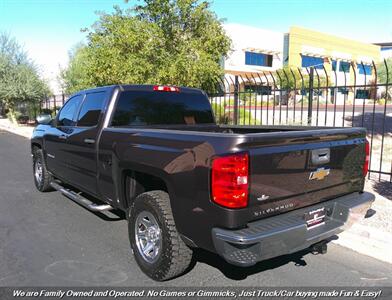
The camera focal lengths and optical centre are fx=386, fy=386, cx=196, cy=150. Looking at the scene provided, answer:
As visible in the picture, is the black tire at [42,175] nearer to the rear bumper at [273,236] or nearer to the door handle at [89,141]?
A: the door handle at [89,141]

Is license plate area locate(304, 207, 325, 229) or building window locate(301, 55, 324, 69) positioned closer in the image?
license plate area locate(304, 207, 325, 229)

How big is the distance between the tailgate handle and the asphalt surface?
3.88ft

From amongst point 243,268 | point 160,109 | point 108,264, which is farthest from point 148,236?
point 160,109

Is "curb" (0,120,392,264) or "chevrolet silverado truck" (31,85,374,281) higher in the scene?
"chevrolet silverado truck" (31,85,374,281)

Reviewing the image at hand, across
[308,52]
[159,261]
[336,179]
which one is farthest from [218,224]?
[308,52]

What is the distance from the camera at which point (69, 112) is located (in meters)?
5.86

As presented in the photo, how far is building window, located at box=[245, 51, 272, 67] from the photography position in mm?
56500

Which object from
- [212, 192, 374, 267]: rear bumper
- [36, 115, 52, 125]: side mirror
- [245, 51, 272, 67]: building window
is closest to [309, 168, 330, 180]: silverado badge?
[212, 192, 374, 267]: rear bumper

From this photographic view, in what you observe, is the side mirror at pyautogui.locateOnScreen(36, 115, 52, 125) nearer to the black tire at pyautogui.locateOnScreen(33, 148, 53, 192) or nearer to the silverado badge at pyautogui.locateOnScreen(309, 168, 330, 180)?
the black tire at pyautogui.locateOnScreen(33, 148, 53, 192)

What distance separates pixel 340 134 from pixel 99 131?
269 centimetres

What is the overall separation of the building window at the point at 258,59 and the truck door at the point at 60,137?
52.2 meters

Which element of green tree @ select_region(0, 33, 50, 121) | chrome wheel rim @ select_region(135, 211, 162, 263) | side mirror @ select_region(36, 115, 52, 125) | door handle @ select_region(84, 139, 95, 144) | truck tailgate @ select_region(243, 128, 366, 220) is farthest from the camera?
green tree @ select_region(0, 33, 50, 121)

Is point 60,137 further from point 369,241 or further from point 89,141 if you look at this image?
point 369,241

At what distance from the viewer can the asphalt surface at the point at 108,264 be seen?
12.2ft
